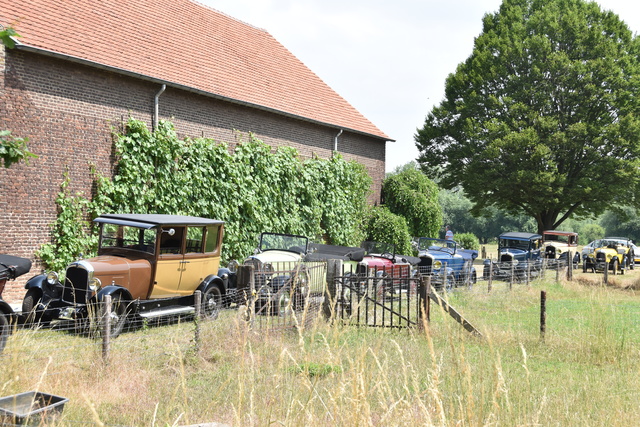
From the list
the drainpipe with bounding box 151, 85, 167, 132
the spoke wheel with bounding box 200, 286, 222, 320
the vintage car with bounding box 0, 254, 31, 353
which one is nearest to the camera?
the vintage car with bounding box 0, 254, 31, 353

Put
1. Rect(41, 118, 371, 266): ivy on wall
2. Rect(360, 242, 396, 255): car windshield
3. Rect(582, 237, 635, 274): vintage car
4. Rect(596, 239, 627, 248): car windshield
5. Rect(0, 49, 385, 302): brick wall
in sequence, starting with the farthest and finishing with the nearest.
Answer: Rect(596, 239, 627, 248): car windshield
Rect(582, 237, 635, 274): vintage car
Rect(360, 242, 396, 255): car windshield
Rect(41, 118, 371, 266): ivy on wall
Rect(0, 49, 385, 302): brick wall

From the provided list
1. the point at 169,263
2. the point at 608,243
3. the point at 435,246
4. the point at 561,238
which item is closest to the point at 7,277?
the point at 169,263

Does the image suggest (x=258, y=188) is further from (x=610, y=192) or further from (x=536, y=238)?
(x=610, y=192)

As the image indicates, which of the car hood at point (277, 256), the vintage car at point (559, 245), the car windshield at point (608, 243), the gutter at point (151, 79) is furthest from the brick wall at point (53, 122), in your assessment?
the car windshield at point (608, 243)

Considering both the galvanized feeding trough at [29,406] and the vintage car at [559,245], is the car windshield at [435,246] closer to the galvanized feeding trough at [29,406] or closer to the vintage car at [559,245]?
the vintage car at [559,245]

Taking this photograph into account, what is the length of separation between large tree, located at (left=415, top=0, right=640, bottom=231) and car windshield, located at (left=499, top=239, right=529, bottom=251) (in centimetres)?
774

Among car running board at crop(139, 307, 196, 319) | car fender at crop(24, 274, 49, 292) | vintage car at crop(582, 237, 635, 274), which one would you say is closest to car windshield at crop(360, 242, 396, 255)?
Result: car running board at crop(139, 307, 196, 319)

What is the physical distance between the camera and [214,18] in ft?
70.9

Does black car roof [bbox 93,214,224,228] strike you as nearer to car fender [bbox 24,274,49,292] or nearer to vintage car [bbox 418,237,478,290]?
car fender [bbox 24,274,49,292]

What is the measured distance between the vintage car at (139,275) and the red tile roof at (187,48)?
481cm

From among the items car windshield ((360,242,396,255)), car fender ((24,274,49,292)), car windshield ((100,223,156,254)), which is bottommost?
car fender ((24,274,49,292))

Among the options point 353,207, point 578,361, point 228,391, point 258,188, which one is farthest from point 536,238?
point 228,391

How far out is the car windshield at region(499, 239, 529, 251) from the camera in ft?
74.9

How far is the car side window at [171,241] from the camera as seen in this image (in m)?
10.4
